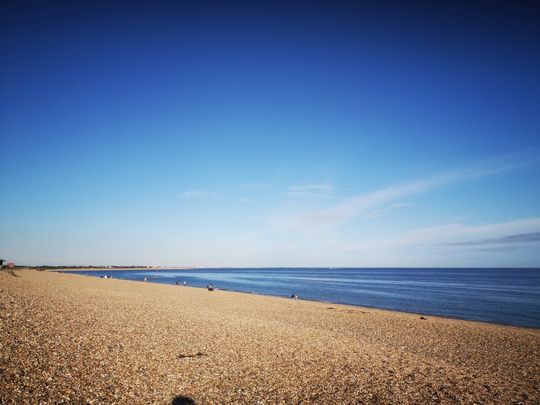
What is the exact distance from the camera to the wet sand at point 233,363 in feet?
26.1

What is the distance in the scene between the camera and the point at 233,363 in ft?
34.6

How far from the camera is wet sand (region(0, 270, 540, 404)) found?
794cm

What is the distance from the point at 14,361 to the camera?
8.44 metres

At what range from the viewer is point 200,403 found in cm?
758

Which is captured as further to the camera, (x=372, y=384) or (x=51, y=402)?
(x=372, y=384)

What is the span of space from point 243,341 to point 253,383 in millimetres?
4837

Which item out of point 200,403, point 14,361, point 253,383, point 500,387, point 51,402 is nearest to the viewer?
point 51,402

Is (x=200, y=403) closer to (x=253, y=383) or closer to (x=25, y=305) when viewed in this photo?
(x=253, y=383)

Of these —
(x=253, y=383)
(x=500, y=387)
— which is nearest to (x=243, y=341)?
(x=253, y=383)

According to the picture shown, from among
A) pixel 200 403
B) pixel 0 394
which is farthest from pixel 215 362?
pixel 0 394

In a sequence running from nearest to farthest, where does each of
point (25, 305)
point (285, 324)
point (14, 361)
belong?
point (14, 361)
point (25, 305)
point (285, 324)

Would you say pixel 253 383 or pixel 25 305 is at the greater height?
pixel 25 305

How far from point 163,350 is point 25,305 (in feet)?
35.0

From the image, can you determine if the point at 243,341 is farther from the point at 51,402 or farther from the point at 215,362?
the point at 51,402
